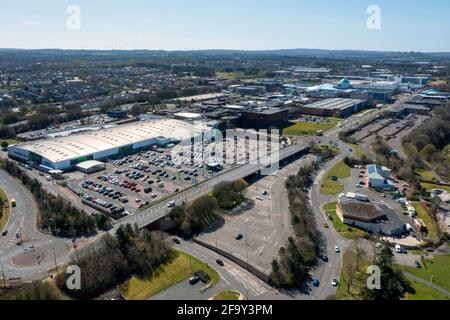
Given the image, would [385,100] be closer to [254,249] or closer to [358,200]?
[358,200]

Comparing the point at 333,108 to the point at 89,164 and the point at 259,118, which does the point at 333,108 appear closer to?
the point at 259,118

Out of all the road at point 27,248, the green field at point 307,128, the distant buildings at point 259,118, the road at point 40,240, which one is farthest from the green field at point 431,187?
the road at point 27,248

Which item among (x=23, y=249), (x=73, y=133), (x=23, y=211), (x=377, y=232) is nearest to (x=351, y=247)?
(x=377, y=232)

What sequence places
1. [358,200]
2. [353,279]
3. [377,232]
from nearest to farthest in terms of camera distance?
[353,279] → [377,232] → [358,200]

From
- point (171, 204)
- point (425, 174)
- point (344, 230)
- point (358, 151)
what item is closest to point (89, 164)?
point (171, 204)

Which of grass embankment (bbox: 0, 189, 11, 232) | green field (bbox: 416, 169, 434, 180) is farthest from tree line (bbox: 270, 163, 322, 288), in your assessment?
grass embankment (bbox: 0, 189, 11, 232)

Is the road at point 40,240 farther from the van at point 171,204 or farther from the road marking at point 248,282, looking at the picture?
the van at point 171,204
